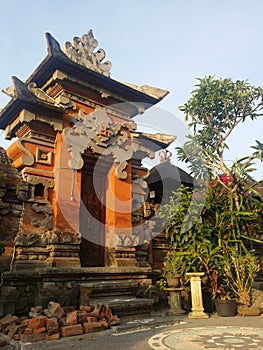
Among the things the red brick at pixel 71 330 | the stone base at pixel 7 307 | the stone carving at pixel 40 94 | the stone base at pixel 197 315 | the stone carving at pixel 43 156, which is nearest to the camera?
the red brick at pixel 71 330

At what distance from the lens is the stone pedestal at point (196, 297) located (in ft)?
25.4

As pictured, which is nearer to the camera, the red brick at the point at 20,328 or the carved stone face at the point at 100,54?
the red brick at the point at 20,328

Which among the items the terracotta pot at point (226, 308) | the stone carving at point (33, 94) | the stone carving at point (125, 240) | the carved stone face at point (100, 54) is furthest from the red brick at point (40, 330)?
the carved stone face at point (100, 54)

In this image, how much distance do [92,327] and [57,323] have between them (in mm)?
648

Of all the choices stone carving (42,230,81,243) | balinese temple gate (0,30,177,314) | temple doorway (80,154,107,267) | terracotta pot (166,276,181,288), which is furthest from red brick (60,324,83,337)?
terracotta pot (166,276,181,288)

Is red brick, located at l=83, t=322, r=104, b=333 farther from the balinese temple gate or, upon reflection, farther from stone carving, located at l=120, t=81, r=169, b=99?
stone carving, located at l=120, t=81, r=169, b=99

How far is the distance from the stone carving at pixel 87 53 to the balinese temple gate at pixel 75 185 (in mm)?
34

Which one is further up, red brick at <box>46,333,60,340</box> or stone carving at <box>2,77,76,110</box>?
stone carving at <box>2,77,76,110</box>

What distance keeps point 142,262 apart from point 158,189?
265 centimetres

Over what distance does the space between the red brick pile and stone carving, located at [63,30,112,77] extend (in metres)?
6.83

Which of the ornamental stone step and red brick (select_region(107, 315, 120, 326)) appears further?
the ornamental stone step

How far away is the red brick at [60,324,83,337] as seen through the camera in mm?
5121

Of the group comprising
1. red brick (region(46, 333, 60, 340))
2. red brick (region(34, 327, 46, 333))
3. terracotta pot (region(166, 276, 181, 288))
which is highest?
terracotta pot (region(166, 276, 181, 288))

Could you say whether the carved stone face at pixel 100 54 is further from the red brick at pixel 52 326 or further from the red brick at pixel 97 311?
the red brick at pixel 52 326
